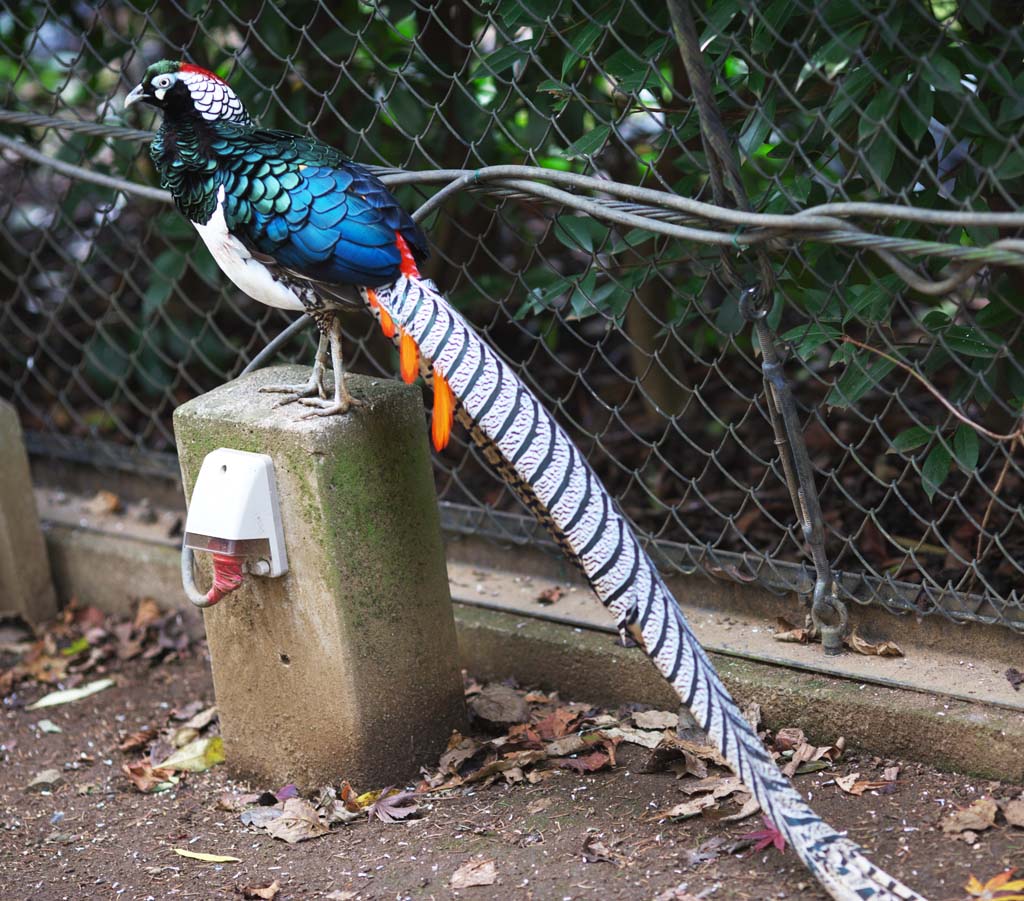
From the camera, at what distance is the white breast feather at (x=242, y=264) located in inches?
92.7

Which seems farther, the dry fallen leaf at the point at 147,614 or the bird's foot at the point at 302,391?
the dry fallen leaf at the point at 147,614

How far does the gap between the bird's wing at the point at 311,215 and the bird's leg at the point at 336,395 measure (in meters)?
0.17

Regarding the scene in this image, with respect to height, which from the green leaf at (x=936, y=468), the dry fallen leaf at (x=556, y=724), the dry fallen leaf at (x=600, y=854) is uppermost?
the green leaf at (x=936, y=468)

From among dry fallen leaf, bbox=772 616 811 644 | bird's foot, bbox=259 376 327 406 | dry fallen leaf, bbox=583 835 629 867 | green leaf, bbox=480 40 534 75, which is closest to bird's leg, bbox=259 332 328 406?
bird's foot, bbox=259 376 327 406

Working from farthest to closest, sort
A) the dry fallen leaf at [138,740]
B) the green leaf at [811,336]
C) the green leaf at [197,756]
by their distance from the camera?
the dry fallen leaf at [138,740] → the green leaf at [197,756] → the green leaf at [811,336]

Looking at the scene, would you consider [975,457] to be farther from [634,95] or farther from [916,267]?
[634,95]

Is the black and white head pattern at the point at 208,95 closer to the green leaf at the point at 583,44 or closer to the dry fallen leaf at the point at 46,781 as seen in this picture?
the green leaf at the point at 583,44

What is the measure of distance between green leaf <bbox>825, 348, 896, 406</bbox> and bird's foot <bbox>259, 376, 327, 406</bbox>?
3.36 ft

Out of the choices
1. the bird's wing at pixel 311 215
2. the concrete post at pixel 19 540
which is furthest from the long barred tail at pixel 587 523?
the concrete post at pixel 19 540

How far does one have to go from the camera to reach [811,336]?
8.21 ft

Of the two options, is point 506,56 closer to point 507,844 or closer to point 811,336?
point 811,336

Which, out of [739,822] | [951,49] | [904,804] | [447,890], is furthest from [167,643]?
[951,49]

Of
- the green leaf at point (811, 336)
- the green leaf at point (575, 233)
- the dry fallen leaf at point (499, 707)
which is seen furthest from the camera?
the dry fallen leaf at point (499, 707)

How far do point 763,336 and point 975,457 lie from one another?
50 cm
